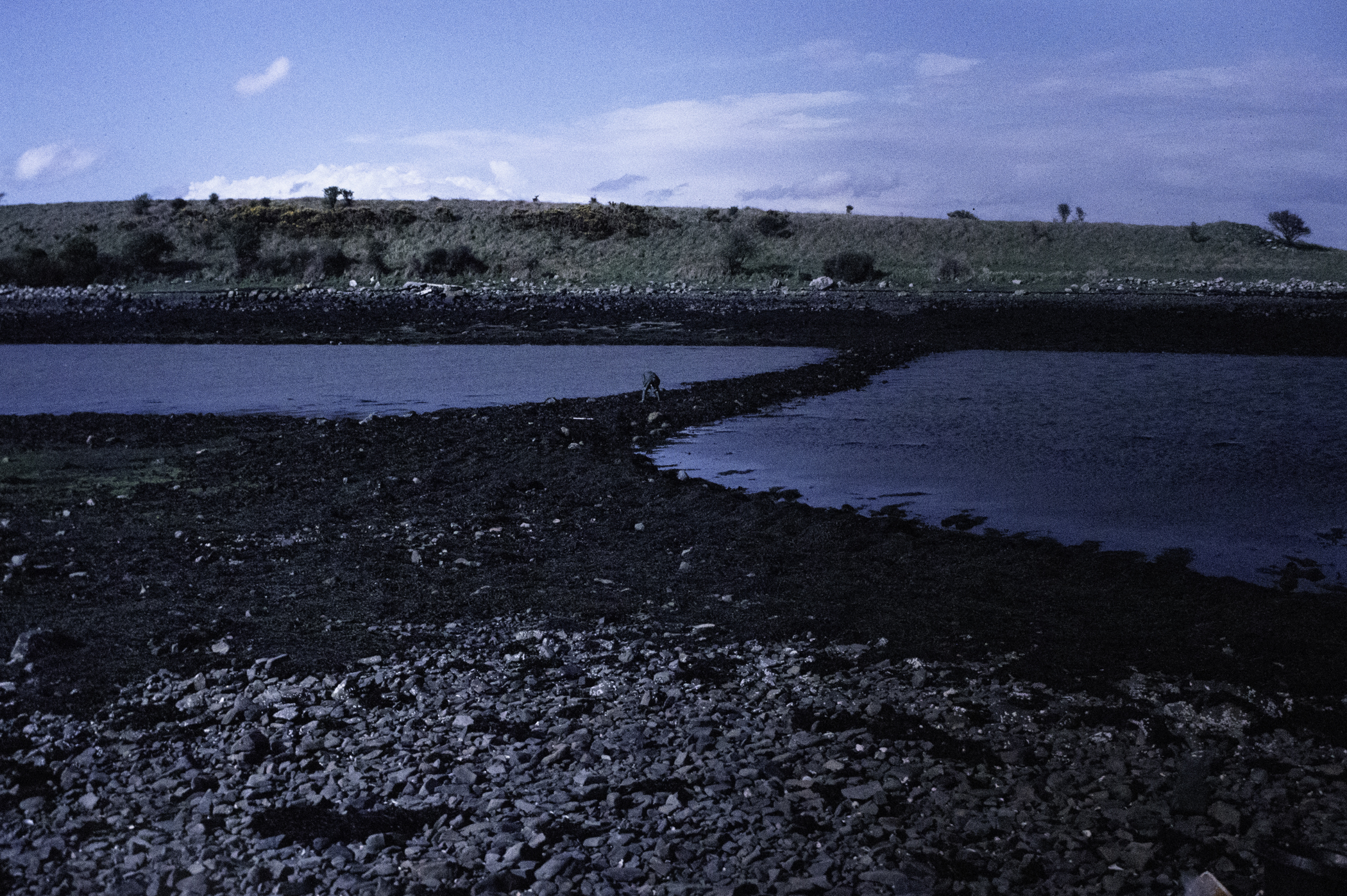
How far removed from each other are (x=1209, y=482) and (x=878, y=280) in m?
45.4

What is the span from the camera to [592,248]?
215ft

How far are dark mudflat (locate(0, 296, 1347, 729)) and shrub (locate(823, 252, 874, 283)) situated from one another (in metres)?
43.0

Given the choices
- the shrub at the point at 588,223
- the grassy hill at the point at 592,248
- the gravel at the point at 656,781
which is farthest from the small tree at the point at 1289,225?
the gravel at the point at 656,781

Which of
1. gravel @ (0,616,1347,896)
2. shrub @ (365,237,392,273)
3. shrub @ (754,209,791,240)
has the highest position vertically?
shrub @ (754,209,791,240)

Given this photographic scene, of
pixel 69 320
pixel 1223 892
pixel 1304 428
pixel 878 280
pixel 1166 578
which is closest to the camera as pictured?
pixel 1223 892

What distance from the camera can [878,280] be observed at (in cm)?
5572

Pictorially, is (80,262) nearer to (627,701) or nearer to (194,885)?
(627,701)

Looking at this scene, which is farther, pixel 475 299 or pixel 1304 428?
pixel 475 299

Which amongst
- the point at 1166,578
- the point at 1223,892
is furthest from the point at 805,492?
the point at 1223,892

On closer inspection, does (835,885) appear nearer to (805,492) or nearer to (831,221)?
(805,492)

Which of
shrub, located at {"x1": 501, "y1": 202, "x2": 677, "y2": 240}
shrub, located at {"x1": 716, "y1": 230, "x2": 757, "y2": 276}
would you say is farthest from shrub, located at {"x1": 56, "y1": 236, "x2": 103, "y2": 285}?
shrub, located at {"x1": 716, "y1": 230, "x2": 757, "y2": 276}

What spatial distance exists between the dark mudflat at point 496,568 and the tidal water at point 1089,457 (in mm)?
989

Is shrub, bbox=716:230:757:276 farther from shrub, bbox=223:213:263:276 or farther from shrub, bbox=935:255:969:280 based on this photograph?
shrub, bbox=223:213:263:276

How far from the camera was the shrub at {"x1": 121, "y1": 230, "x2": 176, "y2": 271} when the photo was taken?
2516 inches
